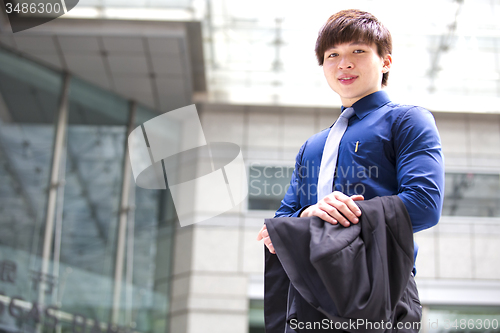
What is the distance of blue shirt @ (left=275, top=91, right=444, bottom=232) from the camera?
126 centimetres

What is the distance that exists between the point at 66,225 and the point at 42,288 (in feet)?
3.30

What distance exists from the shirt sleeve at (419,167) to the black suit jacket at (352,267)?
0.04m

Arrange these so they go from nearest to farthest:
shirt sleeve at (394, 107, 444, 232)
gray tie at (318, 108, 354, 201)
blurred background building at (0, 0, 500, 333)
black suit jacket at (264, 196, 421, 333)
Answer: black suit jacket at (264, 196, 421, 333), shirt sleeve at (394, 107, 444, 232), gray tie at (318, 108, 354, 201), blurred background building at (0, 0, 500, 333)

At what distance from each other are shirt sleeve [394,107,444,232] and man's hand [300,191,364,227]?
0.13 meters

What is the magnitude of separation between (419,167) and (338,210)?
0.79 ft

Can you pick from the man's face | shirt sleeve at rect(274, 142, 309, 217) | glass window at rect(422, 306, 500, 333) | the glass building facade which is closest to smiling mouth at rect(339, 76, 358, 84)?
the man's face

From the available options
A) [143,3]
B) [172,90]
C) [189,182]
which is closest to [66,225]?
[189,182]

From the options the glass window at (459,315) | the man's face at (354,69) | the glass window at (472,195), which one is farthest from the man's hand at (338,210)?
the glass window at (472,195)

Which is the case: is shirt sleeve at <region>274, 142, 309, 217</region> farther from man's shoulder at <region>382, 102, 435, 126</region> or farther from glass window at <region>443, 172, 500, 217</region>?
glass window at <region>443, 172, 500, 217</region>

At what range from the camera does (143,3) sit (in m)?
7.16

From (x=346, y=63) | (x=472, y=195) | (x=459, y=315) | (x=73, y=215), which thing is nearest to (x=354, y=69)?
(x=346, y=63)

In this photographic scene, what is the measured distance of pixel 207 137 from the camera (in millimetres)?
9188

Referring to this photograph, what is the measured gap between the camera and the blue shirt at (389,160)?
126cm

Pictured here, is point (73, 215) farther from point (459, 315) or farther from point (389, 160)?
point (389, 160)
